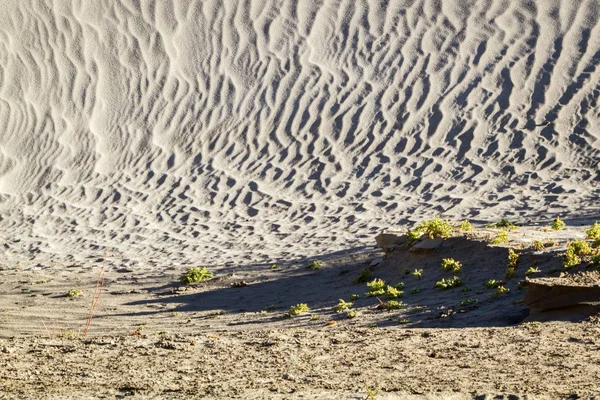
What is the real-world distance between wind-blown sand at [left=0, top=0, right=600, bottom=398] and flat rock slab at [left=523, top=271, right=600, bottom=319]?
22 centimetres

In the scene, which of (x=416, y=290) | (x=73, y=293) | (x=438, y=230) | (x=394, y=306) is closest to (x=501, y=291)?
(x=394, y=306)

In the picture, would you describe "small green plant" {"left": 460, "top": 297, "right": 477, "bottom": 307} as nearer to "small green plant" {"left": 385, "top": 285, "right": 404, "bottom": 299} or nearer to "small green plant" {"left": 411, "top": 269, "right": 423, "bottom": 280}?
"small green plant" {"left": 385, "top": 285, "right": 404, "bottom": 299}

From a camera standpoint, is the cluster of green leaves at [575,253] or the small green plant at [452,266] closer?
the cluster of green leaves at [575,253]

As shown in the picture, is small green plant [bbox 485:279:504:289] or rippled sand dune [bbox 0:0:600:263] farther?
rippled sand dune [bbox 0:0:600:263]

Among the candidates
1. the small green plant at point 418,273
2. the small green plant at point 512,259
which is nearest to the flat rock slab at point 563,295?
the small green plant at point 512,259

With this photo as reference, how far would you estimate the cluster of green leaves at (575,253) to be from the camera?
657 cm

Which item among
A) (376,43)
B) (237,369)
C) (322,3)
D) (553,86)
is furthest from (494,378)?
(322,3)

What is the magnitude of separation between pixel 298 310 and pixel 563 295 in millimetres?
2396

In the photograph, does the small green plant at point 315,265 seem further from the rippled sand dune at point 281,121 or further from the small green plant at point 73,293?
the small green plant at point 73,293

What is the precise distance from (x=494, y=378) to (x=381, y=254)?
17.1 feet

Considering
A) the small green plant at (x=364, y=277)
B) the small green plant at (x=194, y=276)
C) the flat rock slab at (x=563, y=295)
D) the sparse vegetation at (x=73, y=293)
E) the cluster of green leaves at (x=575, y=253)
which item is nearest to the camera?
the flat rock slab at (x=563, y=295)

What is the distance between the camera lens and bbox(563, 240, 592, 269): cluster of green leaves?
6570 mm

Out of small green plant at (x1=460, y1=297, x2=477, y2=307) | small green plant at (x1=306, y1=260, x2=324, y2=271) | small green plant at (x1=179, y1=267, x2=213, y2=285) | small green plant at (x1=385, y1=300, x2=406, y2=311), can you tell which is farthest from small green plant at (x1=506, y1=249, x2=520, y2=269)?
small green plant at (x1=179, y1=267, x2=213, y2=285)

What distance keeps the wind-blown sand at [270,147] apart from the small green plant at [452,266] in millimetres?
162
